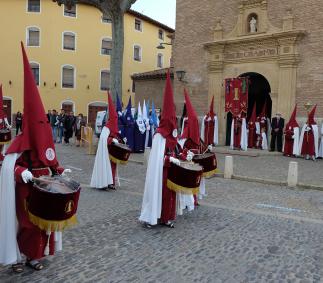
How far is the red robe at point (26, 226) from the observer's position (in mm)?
4336

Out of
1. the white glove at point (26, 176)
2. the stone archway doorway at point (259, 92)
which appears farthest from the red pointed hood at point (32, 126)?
the stone archway doorway at point (259, 92)

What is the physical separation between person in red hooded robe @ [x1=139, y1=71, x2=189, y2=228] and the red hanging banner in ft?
41.9

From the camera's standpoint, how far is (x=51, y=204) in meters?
4.12

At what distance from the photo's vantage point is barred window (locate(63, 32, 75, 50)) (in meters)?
35.5

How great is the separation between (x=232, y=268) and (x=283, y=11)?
1603 cm

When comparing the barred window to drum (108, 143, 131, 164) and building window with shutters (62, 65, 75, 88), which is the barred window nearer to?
building window with shutters (62, 65, 75, 88)

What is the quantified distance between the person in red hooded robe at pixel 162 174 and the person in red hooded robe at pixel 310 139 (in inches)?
446

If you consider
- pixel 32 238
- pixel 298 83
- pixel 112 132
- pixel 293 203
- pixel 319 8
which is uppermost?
pixel 319 8

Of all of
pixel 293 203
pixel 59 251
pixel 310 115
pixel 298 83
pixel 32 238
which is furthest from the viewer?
pixel 298 83

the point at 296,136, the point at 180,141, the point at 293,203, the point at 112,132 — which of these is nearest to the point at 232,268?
the point at 180,141

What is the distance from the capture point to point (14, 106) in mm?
34156

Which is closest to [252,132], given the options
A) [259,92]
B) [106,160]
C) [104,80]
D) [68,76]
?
[259,92]

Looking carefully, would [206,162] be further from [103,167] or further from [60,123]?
[60,123]

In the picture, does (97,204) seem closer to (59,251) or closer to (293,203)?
(59,251)
